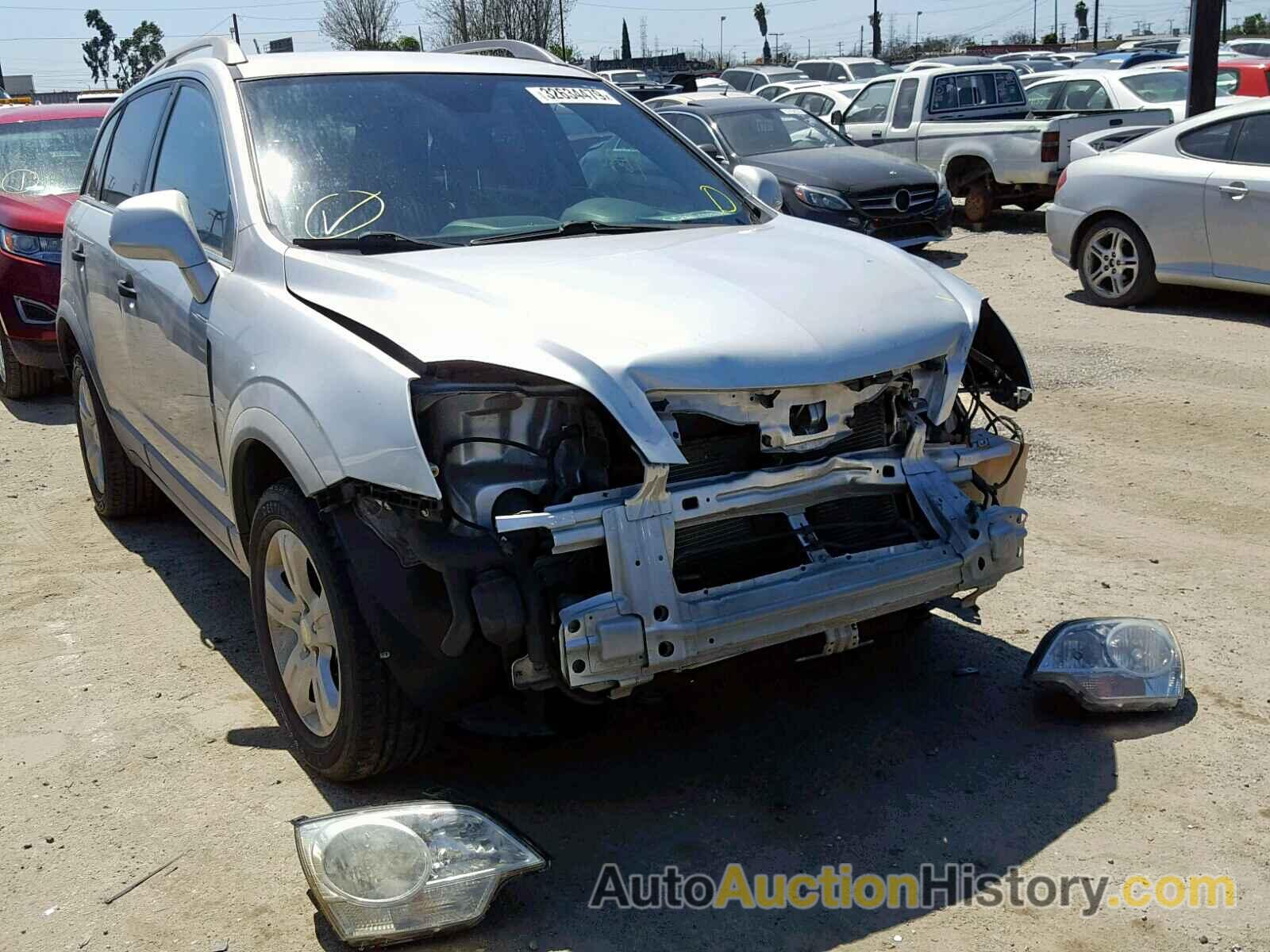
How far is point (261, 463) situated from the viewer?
12.4 ft

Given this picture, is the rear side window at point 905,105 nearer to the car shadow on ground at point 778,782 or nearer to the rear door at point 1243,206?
the rear door at point 1243,206

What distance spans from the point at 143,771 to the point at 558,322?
1882 mm

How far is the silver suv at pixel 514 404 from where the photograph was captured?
3080 mm

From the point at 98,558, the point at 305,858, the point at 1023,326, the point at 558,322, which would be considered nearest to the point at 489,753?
the point at 305,858

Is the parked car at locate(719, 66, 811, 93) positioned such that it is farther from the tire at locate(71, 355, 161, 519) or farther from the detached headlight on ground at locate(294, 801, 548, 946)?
the detached headlight on ground at locate(294, 801, 548, 946)

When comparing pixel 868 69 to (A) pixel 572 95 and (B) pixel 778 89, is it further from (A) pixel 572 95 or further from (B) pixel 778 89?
(A) pixel 572 95

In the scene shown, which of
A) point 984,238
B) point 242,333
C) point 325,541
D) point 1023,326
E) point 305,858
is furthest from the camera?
point 984,238

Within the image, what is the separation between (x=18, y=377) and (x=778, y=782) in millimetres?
7255

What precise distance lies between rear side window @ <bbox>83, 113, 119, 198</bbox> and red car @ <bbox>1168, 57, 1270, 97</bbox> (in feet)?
47.4

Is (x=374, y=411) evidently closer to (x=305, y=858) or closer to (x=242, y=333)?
(x=242, y=333)

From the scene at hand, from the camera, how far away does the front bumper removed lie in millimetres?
3016

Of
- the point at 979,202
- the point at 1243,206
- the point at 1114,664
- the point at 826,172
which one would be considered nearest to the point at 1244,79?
the point at 979,202

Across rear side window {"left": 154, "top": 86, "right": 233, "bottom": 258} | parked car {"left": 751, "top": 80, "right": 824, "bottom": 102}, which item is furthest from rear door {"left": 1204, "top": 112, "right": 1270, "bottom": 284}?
parked car {"left": 751, "top": 80, "right": 824, "bottom": 102}

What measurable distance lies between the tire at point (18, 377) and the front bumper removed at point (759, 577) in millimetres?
7023
